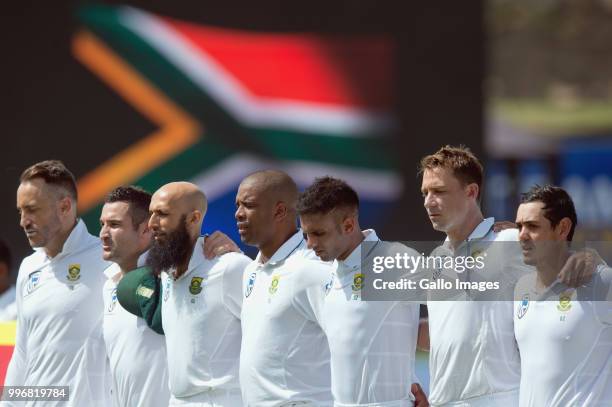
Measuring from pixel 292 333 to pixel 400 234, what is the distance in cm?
477

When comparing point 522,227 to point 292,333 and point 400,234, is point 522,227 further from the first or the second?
point 400,234

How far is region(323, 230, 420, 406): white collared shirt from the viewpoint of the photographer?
5980 mm

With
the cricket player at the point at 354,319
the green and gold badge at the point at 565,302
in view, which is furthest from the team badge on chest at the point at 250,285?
the green and gold badge at the point at 565,302

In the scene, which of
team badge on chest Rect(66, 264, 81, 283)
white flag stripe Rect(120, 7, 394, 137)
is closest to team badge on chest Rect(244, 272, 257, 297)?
team badge on chest Rect(66, 264, 81, 283)

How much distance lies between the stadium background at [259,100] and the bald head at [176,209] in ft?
14.4

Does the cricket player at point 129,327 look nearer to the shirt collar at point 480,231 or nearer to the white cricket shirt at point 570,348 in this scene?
the shirt collar at point 480,231

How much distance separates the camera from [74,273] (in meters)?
7.02

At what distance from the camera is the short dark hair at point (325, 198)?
6.05 m

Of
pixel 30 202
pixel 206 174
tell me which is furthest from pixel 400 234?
pixel 30 202

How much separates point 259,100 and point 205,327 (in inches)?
199

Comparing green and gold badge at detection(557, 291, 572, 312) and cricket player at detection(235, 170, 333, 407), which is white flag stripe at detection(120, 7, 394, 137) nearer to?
cricket player at detection(235, 170, 333, 407)

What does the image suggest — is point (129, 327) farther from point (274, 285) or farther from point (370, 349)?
point (370, 349)

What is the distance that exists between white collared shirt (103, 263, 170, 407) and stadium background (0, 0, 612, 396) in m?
4.28

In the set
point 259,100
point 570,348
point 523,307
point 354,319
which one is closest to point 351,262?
point 354,319
